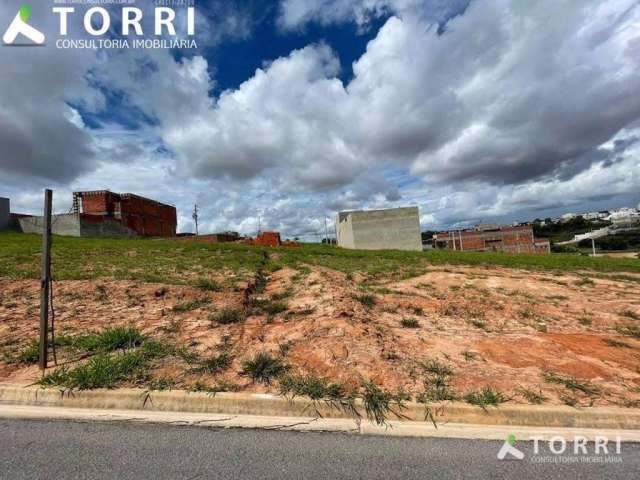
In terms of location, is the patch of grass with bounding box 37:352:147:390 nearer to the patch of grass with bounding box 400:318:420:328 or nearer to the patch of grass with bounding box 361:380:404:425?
the patch of grass with bounding box 361:380:404:425

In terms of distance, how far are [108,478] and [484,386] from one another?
3353 millimetres

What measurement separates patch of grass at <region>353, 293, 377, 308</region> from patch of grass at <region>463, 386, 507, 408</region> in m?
3.44

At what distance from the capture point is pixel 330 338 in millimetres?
4578

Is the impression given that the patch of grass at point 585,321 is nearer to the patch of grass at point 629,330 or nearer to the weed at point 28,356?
the patch of grass at point 629,330

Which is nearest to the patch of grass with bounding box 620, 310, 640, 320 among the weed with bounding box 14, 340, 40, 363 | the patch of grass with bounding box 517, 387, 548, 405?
the patch of grass with bounding box 517, 387, 548, 405

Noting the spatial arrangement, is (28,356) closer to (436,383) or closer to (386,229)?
(436,383)

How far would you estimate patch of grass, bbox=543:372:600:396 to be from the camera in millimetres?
3258

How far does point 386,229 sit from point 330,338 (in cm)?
3406

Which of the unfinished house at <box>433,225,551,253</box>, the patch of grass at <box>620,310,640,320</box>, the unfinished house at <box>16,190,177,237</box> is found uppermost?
the unfinished house at <box>16,190,177,237</box>

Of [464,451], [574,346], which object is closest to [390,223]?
[574,346]

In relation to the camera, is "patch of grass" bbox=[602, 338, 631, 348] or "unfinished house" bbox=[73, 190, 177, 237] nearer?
"patch of grass" bbox=[602, 338, 631, 348]

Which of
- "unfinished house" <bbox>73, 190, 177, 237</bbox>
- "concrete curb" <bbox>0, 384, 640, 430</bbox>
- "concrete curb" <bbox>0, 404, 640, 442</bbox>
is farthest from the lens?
"unfinished house" <bbox>73, 190, 177, 237</bbox>

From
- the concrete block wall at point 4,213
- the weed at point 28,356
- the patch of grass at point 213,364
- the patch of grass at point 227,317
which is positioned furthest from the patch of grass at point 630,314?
the concrete block wall at point 4,213

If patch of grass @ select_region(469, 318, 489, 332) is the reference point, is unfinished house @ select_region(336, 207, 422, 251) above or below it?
above
